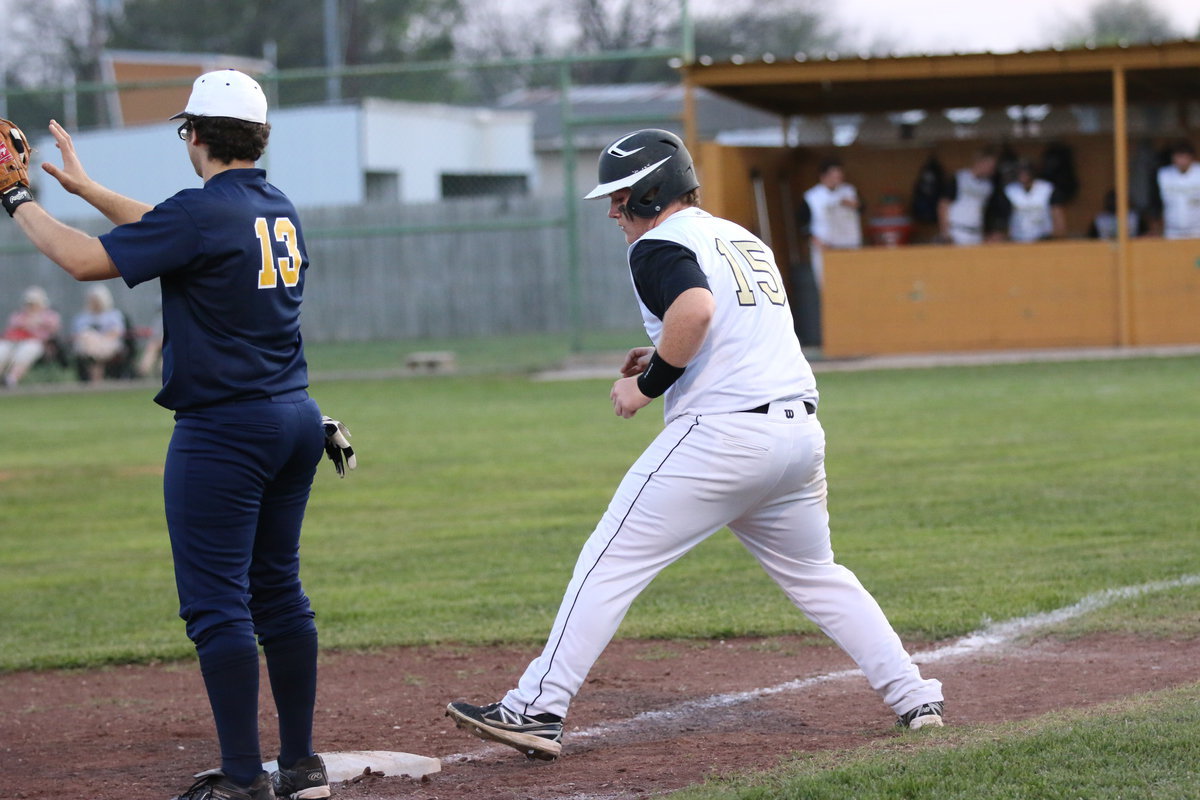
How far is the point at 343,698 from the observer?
5.87 m

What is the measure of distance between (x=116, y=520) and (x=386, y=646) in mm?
4083

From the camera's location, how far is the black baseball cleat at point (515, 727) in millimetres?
4605

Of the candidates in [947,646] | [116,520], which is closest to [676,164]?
[947,646]

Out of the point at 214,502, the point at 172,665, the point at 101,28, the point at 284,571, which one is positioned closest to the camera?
the point at 214,502

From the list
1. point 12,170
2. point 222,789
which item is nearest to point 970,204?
point 12,170

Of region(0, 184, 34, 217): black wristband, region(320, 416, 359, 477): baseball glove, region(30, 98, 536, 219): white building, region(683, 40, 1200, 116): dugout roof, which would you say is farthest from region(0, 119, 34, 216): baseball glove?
region(30, 98, 536, 219): white building

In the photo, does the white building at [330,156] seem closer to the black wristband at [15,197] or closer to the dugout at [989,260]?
the dugout at [989,260]

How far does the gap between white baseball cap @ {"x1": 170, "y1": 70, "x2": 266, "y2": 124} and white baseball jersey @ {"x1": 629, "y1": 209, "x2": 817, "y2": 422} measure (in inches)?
48.0

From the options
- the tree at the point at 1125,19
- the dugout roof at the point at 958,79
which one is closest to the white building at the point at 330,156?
the dugout roof at the point at 958,79

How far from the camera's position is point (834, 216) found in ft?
64.0

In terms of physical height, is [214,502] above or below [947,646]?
above

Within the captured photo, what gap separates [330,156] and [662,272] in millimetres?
25436

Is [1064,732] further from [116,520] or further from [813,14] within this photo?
[813,14]

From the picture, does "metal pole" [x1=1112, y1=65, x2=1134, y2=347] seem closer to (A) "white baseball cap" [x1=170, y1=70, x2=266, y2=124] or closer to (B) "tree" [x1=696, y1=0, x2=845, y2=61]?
(A) "white baseball cap" [x1=170, y1=70, x2=266, y2=124]
